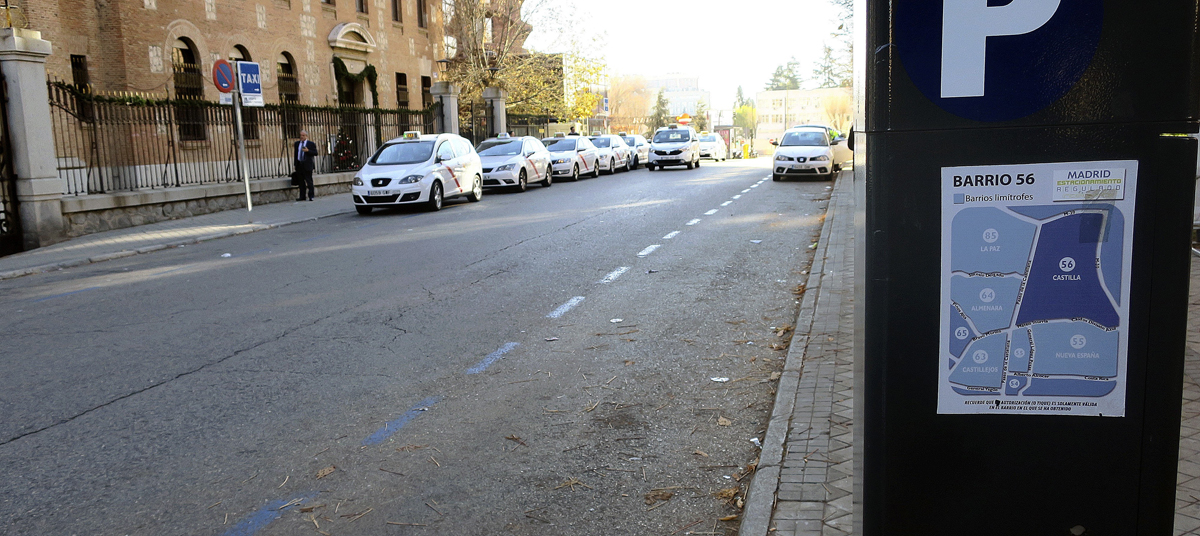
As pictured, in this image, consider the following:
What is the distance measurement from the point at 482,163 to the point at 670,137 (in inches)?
504

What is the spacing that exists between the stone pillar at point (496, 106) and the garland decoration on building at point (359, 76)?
15.8ft

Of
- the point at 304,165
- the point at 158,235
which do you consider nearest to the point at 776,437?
the point at 158,235

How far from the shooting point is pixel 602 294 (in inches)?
352

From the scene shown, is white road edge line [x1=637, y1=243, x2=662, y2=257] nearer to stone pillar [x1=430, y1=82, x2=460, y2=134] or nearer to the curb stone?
the curb stone

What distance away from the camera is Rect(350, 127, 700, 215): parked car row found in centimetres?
1909

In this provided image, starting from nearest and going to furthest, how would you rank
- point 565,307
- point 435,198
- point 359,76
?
point 565,307, point 435,198, point 359,76

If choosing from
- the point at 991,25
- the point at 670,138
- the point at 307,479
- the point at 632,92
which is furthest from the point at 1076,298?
the point at 632,92

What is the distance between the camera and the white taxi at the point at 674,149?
115 feet

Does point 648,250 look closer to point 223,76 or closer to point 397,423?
point 397,423

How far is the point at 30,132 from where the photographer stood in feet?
48.2

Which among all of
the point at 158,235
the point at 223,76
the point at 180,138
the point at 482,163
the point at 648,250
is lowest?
the point at 648,250

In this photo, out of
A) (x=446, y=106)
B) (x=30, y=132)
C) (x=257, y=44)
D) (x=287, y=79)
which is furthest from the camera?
(x=446, y=106)

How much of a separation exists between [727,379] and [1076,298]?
396 centimetres

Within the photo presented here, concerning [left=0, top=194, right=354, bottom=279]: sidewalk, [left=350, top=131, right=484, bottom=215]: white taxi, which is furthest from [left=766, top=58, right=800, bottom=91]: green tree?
[left=0, top=194, right=354, bottom=279]: sidewalk
